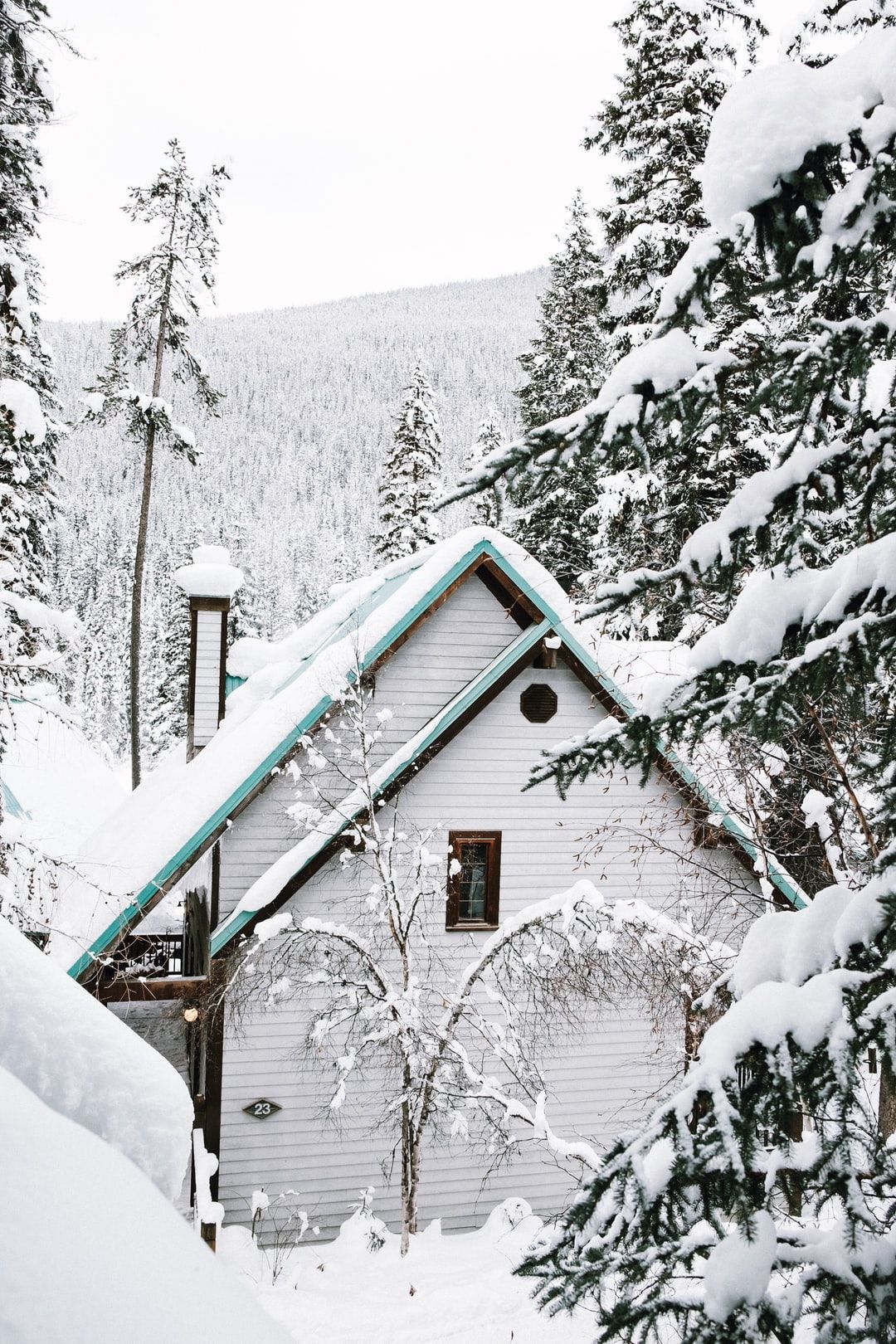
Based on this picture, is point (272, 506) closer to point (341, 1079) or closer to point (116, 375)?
point (116, 375)

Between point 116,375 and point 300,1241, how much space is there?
2051cm

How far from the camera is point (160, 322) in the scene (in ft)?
80.8

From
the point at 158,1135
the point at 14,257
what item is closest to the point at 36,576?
the point at 14,257

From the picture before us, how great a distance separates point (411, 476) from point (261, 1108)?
1030 inches

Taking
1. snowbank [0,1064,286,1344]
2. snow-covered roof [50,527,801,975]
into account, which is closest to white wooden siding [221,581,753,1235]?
snow-covered roof [50,527,801,975]

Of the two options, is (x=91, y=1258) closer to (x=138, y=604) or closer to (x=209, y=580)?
(x=209, y=580)

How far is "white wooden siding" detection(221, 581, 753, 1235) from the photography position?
11195mm

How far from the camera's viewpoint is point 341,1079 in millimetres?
10086

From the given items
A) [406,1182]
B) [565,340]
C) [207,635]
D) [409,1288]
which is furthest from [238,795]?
[565,340]

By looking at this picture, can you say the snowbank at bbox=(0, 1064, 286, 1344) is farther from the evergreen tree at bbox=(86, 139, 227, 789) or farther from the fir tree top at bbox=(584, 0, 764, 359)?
the evergreen tree at bbox=(86, 139, 227, 789)

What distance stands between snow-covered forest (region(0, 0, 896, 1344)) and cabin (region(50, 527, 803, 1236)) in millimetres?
63

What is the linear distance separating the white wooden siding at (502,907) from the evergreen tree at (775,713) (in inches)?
322

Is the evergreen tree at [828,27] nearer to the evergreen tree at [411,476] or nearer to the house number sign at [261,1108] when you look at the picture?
the house number sign at [261,1108]

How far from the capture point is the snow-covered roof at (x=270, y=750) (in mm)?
10258
